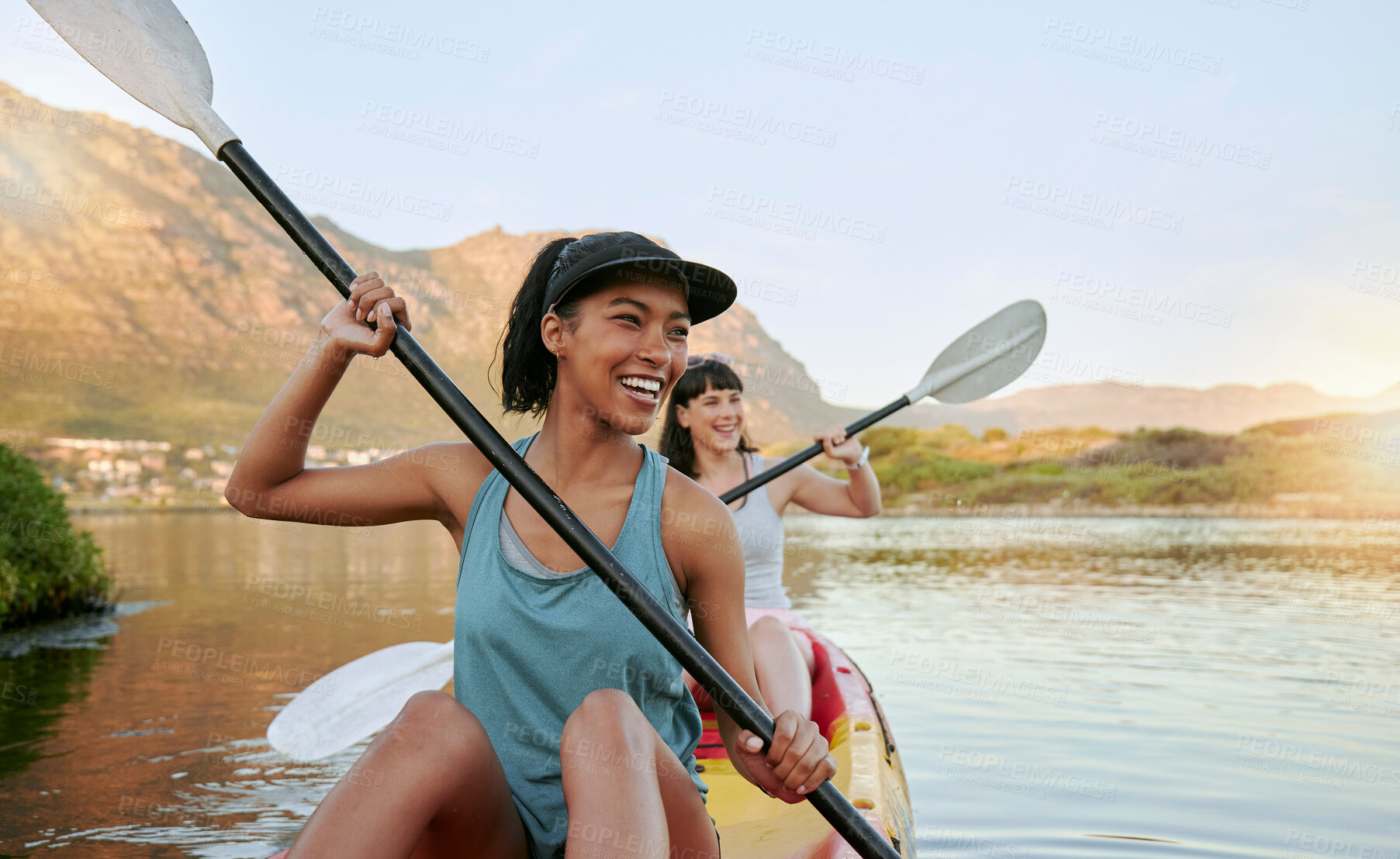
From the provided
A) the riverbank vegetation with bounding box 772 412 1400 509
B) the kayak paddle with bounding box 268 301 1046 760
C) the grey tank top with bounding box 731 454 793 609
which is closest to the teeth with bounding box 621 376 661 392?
the kayak paddle with bounding box 268 301 1046 760

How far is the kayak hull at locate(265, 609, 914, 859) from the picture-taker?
2.74m

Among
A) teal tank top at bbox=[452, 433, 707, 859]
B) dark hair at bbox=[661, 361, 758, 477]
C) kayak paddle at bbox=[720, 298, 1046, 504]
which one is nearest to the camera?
teal tank top at bbox=[452, 433, 707, 859]

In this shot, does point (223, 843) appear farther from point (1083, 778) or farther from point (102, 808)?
point (1083, 778)

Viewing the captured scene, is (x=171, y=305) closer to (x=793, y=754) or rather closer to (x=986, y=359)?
(x=986, y=359)

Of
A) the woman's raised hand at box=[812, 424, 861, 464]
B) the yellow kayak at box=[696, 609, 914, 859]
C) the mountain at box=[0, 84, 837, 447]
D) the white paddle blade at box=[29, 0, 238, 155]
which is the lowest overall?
the yellow kayak at box=[696, 609, 914, 859]

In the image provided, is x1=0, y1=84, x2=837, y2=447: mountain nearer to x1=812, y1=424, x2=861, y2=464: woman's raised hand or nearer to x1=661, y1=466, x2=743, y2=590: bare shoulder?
x1=812, y1=424, x2=861, y2=464: woman's raised hand

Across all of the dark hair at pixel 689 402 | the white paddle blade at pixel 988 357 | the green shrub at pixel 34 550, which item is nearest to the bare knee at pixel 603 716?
the dark hair at pixel 689 402

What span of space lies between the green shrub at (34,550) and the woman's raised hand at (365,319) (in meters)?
9.03

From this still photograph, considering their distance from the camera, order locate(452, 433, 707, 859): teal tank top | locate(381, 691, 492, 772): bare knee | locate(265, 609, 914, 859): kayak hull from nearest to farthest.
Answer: locate(381, 691, 492, 772): bare knee, locate(452, 433, 707, 859): teal tank top, locate(265, 609, 914, 859): kayak hull

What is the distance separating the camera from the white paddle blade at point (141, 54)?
2.46 m

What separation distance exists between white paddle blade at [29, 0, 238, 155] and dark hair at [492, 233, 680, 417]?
0.89 m

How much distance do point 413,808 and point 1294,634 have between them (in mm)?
10405

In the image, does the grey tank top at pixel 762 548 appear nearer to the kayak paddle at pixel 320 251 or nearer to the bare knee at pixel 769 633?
the bare knee at pixel 769 633

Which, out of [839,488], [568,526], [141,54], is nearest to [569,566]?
[568,526]
